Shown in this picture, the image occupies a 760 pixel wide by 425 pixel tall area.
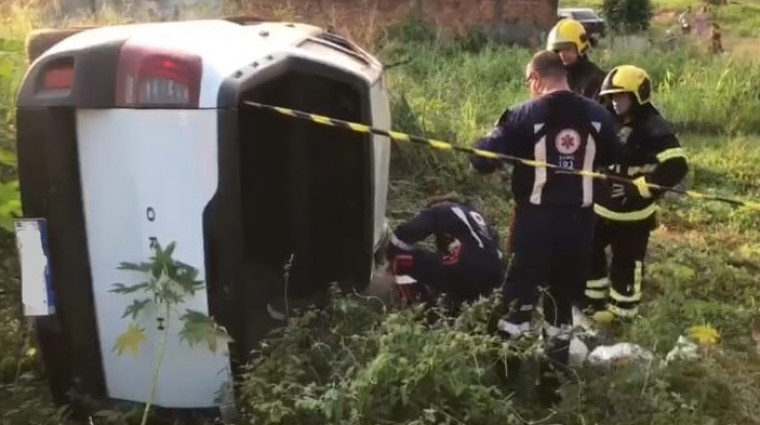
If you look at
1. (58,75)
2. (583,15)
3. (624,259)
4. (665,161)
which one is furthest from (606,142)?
(583,15)

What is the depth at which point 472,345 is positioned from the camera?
12.6 ft

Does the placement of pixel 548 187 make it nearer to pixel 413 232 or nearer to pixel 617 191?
pixel 413 232

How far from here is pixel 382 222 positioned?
534cm

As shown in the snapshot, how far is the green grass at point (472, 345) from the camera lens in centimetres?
369

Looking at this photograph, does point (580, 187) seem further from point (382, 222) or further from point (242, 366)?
point (242, 366)

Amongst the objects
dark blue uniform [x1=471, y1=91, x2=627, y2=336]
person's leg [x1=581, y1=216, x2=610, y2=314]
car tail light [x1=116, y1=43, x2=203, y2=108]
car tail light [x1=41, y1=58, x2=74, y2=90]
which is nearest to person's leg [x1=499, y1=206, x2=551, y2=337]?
dark blue uniform [x1=471, y1=91, x2=627, y2=336]

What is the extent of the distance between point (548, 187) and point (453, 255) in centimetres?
74

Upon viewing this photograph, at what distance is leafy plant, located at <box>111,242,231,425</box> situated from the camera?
3.61m

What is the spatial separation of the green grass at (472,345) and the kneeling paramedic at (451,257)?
478 millimetres

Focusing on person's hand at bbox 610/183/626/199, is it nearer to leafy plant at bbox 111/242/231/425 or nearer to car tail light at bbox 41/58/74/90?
leafy plant at bbox 111/242/231/425

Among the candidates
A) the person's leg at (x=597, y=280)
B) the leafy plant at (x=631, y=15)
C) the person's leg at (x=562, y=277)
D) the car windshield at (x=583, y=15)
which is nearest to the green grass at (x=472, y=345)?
the person's leg at (x=562, y=277)

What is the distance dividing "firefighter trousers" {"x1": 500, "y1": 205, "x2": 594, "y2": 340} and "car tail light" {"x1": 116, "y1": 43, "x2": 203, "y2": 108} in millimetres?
1593

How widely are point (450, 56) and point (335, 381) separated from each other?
13138 mm

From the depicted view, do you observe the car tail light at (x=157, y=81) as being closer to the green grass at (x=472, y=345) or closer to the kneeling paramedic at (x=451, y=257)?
the green grass at (x=472, y=345)
